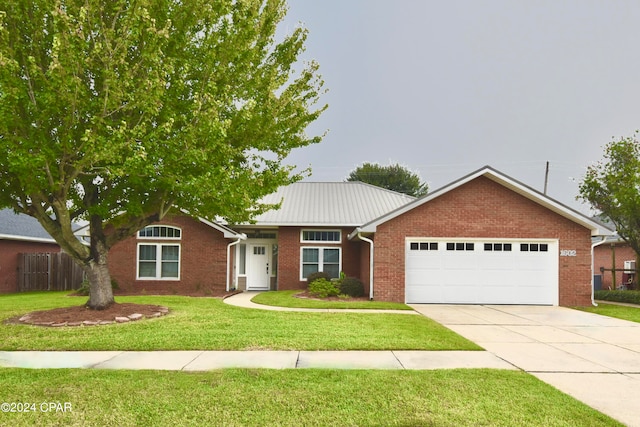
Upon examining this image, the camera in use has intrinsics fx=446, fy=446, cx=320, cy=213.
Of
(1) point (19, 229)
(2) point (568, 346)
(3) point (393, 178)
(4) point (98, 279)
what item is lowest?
(2) point (568, 346)

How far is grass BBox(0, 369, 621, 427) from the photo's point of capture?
183 inches

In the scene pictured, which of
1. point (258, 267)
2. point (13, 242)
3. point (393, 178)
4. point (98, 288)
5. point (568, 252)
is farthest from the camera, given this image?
point (393, 178)

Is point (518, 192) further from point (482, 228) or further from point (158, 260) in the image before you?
point (158, 260)

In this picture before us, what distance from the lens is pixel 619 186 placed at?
781 inches

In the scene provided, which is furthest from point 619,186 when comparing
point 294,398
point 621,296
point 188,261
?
point 294,398

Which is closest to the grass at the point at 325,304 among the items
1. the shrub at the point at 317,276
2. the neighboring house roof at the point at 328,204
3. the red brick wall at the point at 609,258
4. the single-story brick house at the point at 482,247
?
the single-story brick house at the point at 482,247

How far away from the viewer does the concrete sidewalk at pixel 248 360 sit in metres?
6.82

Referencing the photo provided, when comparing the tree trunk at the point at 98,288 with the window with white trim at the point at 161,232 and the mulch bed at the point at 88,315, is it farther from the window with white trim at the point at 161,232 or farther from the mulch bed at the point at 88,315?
the window with white trim at the point at 161,232

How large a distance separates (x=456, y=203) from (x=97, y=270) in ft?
40.5

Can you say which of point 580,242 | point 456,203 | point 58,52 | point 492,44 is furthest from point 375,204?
point 58,52

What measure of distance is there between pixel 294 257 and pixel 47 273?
12.6m

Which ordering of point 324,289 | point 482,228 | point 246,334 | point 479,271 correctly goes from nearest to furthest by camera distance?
point 246,334
point 482,228
point 479,271
point 324,289

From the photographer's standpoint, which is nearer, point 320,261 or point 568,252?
point 568,252

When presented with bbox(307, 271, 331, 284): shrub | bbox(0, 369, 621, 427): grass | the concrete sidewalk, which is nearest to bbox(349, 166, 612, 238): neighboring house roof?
bbox(307, 271, 331, 284): shrub
